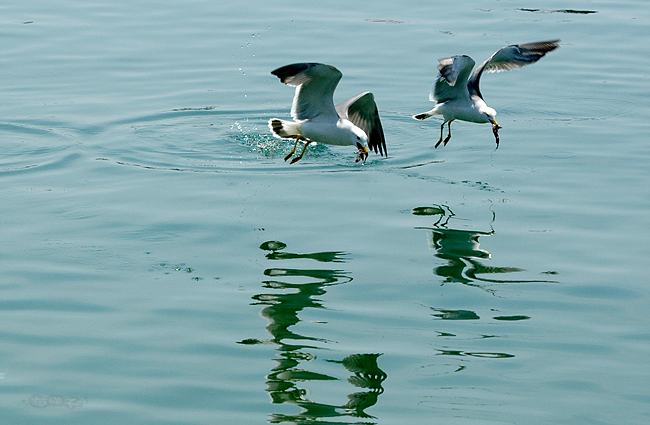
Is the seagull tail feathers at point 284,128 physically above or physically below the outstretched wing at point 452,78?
below

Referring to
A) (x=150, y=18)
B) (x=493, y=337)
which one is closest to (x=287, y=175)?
(x=493, y=337)

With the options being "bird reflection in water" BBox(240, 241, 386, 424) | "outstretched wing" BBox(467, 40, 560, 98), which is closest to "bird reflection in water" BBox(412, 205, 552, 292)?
"bird reflection in water" BBox(240, 241, 386, 424)

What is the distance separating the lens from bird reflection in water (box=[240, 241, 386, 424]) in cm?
596

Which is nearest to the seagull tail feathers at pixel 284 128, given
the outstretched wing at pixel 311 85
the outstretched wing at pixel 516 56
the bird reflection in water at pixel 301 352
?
the outstretched wing at pixel 311 85

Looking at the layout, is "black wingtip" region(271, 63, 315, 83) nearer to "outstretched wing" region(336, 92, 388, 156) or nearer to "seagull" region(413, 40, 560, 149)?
"outstretched wing" region(336, 92, 388, 156)

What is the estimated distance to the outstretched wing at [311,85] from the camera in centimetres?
943

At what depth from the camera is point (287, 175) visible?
10820mm

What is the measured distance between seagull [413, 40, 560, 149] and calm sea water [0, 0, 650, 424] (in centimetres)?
46

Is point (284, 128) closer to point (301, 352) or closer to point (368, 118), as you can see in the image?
point (368, 118)

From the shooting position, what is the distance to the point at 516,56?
1246cm

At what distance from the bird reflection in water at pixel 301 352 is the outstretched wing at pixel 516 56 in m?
4.63

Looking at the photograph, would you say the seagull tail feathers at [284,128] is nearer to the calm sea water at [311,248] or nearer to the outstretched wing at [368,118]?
the calm sea water at [311,248]

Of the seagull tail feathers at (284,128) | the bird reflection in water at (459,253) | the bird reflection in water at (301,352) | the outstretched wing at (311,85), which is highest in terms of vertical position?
the outstretched wing at (311,85)

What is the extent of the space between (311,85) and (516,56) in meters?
3.66
